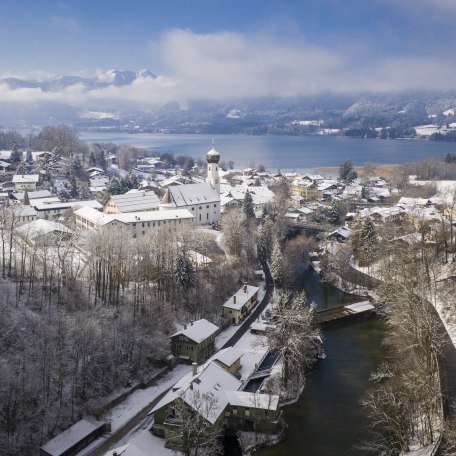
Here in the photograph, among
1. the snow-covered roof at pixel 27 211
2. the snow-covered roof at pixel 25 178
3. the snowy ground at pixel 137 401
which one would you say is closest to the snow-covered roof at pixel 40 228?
the snow-covered roof at pixel 27 211

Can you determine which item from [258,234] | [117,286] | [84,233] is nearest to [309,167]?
[258,234]

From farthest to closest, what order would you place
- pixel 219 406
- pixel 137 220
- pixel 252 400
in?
pixel 137 220
pixel 252 400
pixel 219 406

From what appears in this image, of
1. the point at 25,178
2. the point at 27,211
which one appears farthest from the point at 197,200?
the point at 25,178

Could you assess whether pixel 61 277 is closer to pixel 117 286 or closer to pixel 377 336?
pixel 117 286

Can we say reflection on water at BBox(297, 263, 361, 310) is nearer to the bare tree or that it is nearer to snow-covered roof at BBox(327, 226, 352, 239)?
snow-covered roof at BBox(327, 226, 352, 239)

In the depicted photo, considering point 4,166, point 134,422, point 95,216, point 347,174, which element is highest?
point 4,166

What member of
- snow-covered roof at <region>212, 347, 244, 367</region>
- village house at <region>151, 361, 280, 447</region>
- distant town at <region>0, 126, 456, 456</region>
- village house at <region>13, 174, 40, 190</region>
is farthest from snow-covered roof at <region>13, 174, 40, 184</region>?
village house at <region>151, 361, 280, 447</region>

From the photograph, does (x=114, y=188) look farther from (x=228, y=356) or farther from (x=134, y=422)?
(x=134, y=422)
